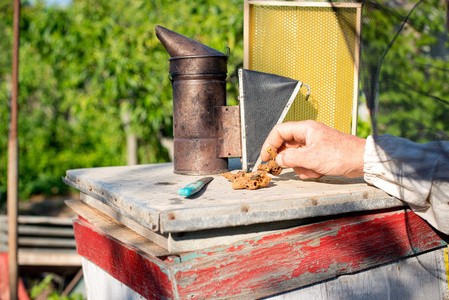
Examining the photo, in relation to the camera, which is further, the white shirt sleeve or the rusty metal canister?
the rusty metal canister

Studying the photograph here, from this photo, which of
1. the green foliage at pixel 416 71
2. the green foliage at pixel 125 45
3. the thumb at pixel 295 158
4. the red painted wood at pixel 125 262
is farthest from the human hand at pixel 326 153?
the green foliage at pixel 125 45

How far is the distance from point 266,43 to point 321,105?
0.36 meters

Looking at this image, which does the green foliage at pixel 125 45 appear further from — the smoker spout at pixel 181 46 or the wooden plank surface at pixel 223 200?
the wooden plank surface at pixel 223 200

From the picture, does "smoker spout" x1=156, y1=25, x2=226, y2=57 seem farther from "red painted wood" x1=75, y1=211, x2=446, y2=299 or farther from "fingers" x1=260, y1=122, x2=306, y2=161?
"red painted wood" x1=75, y1=211, x2=446, y2=299

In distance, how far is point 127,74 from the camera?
3.75 m

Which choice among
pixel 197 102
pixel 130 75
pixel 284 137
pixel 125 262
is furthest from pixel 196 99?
pixel 130 75

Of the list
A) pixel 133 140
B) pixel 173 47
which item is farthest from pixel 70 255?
pixel 173 47

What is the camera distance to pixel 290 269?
1.07 m

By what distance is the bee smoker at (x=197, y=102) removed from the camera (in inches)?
59.7

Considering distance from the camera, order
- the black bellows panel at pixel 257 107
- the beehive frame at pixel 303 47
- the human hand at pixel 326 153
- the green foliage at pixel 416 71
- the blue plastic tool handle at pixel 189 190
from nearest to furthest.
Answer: the green foliage at pixel 416 71 < the blue plastic tool handle at pixel 189 190 < the human hand at pixel 326 153 < the black bellows panel at pixel 257 107 < the beehive frame at pixel 303 47

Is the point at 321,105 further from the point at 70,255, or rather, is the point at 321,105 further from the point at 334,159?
the point at 70,255

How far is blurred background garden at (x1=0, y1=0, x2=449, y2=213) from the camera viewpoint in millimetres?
748

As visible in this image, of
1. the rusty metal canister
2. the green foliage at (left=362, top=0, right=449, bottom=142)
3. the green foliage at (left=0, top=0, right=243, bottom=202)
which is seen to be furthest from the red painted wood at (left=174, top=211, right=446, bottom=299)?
the green foliage at (left=0, top=0, right=243, bottom=202)

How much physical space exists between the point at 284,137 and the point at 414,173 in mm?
415
